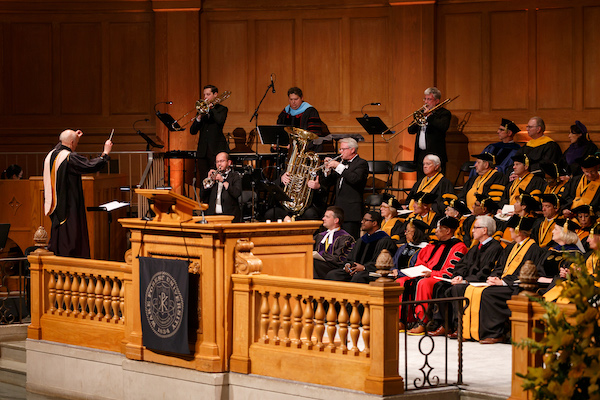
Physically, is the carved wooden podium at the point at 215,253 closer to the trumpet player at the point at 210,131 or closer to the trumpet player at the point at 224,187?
the trumpet player at the point at 224,187

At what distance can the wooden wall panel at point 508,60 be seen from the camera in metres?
13.0

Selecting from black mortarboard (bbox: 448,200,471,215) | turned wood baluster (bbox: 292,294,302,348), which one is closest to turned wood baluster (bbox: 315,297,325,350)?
turned wood baluster (bbox: 292,294,302,348)

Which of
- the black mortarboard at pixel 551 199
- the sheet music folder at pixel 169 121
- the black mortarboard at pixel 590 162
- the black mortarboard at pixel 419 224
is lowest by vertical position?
the black mortarboard at pixel 419 224

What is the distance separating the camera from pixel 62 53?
48.3 feet

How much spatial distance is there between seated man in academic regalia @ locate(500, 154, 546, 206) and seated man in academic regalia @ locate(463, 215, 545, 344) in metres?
1.87

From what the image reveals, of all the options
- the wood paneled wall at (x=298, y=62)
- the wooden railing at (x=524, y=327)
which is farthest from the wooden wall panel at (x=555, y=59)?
the wooden railing at (x=524, y=327)

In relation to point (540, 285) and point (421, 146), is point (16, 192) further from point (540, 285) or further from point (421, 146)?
point (540, 285)

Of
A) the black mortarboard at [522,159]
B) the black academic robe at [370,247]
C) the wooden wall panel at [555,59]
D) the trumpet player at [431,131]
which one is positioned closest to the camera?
the black academic robe at [370,247]

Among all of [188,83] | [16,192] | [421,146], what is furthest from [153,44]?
[421,146]

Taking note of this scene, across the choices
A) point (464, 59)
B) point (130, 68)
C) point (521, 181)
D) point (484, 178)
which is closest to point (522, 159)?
point (521, 181)

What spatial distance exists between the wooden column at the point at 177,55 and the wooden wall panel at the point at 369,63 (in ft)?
7.47

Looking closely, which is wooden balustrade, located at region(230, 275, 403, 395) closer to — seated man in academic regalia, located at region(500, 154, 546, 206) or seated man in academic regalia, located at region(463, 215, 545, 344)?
seated man in academic regalia, located at region(463, 215, 545, 344)

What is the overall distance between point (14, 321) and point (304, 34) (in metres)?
6.32

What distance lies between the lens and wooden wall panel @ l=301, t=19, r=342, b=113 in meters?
13.9
